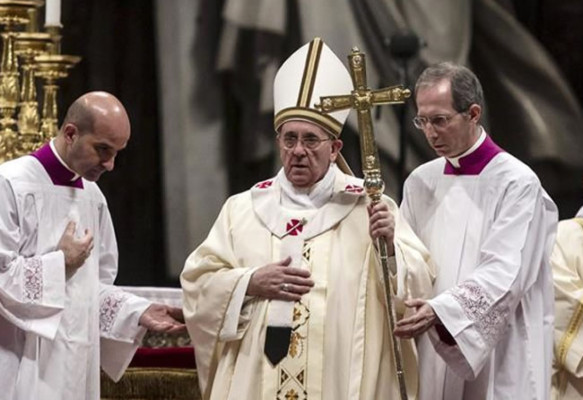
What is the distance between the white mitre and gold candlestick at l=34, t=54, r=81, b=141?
129 cm

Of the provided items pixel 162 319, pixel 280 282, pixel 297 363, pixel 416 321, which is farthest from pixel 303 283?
pixel 162 319

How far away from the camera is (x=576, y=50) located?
28.7 feet

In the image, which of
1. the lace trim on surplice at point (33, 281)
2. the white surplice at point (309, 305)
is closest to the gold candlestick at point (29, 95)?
the lace trim on surplice at point (33, 281)

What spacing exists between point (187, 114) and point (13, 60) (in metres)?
2.46

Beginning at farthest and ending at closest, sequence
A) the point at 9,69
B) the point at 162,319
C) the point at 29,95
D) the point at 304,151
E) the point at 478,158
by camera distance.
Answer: the point at 29,95
the point at 9,69
the point at 162,319
the point at 478,158
the point at 304,151

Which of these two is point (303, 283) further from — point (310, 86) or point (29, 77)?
point (29, 77)

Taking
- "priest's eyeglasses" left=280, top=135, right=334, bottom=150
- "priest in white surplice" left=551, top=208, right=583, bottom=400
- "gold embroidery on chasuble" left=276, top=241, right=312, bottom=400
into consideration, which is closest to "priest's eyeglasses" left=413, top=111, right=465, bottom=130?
"priest's eyeglasses" left=280, top=135, right=334, bottom=150

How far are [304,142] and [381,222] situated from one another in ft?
1.65

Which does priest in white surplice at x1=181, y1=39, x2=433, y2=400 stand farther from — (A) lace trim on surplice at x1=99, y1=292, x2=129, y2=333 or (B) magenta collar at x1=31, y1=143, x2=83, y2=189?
(B) magenta collar at x1=31, y1=143, x2=83, y2=189

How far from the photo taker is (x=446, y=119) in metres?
5.57

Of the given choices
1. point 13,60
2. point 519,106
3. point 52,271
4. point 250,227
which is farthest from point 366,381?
point 519,106

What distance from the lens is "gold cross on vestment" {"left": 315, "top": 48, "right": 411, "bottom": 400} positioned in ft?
16.9

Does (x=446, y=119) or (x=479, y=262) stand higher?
(x=446, y=119)

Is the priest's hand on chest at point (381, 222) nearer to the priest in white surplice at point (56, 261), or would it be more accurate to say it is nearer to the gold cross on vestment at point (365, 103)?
the gold cross on vestment at point (365, 103)
